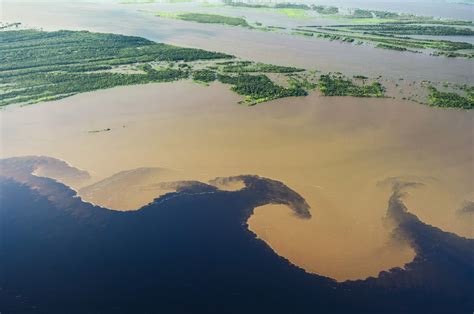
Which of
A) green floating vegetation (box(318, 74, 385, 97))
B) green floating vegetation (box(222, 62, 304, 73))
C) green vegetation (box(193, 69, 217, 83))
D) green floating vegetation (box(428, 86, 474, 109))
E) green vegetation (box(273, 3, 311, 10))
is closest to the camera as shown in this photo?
green floating vegetation (box(428, 86, 474, 109))

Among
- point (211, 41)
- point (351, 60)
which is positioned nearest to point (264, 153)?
point (351, 60)

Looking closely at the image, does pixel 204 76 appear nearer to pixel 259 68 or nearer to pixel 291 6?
pixel 259 68

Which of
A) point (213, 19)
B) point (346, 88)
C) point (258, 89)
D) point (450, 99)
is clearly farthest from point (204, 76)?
point (213, 19)

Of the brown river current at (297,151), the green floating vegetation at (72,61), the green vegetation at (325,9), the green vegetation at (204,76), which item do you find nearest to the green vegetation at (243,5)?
the green vegetation at (325,9)

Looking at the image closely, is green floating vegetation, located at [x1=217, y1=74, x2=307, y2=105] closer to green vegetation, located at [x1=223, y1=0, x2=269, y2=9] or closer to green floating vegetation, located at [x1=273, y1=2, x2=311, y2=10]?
green floating vegetation, located at [x1=273, y1=2, x2=311, y2=10]

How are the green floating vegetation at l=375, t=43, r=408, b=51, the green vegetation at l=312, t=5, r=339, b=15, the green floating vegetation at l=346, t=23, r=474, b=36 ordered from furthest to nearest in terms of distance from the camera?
1. the green vegetation at l=312, t=5, r=339, b=15
2. the green floating vegetation at l=346, t=23, r=474, b=36
3. the green floating vegetation at l=375, t=43, r=408, b=51

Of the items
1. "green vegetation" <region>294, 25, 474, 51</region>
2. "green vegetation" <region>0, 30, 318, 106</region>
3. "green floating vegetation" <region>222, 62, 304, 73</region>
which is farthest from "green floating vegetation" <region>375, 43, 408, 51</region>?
"green vegetation" <region>0, 30, 318, 106</region>
